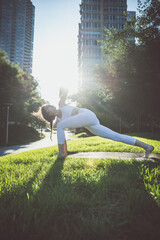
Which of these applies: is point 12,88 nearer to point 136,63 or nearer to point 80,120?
point 136,63

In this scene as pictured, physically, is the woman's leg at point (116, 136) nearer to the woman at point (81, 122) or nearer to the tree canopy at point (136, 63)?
the woman at point (81, 122)

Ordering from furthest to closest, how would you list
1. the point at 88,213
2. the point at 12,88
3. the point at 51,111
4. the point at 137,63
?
the point at 12,88
the point at 137,63
the point at 51,111
the point at 88,213

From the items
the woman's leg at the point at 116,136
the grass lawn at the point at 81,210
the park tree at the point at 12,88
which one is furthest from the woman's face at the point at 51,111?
the park tree at the point at 12,88

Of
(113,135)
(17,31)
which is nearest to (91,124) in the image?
(113,135)

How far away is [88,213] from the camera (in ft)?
4.00

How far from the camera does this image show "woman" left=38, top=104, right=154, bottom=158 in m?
2.92

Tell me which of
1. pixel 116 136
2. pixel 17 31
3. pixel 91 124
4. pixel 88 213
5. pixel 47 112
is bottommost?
pixel 88 213

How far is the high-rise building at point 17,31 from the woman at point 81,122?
8566 cm

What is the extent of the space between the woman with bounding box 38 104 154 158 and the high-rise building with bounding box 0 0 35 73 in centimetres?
8566

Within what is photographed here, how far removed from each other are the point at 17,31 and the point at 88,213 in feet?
348

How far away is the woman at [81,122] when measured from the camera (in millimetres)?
2920

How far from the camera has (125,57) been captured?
13078 mm

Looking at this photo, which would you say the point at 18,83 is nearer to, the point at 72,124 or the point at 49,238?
the point at 72,124

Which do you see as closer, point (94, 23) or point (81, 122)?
point (81, 122)
